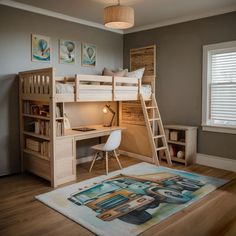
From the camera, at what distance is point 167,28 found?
4.81m

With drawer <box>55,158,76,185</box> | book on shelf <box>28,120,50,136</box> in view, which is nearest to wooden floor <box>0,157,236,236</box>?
drawer <box>55,158,76,185</box>

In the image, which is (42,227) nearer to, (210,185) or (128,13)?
(210,185)

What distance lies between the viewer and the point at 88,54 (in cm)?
487

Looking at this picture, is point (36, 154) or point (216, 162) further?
point (216, 162)

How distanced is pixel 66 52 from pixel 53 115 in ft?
5.27

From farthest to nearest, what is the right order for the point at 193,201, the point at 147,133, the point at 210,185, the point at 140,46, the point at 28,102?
the point at 140,46 → the point at 147,133 → the point at 28,102 → the point at 210,185 → the point at 193,201

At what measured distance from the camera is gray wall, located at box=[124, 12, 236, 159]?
418cm

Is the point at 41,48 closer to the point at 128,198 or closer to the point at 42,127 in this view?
the point at 42,127

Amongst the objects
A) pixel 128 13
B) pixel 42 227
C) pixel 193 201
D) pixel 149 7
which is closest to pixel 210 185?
pixel 193 201

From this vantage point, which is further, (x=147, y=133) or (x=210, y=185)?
(x=147, y=133)

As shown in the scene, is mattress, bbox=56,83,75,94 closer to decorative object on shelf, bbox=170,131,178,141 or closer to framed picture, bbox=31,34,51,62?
framed picture, bbox=31,34,51,62

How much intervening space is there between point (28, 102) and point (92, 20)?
6.43 ft

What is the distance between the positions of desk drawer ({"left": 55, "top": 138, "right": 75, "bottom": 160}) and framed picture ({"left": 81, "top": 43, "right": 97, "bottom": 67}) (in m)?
1.80

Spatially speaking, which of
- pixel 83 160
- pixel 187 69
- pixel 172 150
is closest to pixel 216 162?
pixel 172 150
